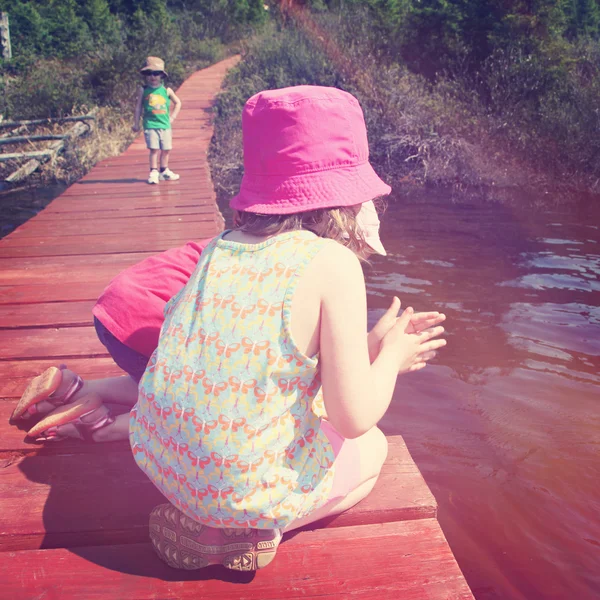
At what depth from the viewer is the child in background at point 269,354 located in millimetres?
1532

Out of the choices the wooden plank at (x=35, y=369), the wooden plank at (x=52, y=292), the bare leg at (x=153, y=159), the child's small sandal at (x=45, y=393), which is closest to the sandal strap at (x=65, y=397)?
the child's small sandal at (x=45, y=393)

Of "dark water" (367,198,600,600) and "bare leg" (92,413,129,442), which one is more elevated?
"bare leg" (92,413,129,442)

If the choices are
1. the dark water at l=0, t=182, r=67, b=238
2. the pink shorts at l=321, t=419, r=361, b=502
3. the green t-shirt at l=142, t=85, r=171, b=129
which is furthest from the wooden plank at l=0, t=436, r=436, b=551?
the dark water at l=0, t=182, r=67, b=238

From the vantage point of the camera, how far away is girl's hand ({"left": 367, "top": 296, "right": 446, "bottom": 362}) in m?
1.88

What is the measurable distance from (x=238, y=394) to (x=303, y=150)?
0.59m

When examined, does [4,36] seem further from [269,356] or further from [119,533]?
[269,356]

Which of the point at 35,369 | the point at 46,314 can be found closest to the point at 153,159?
the point at 46,314

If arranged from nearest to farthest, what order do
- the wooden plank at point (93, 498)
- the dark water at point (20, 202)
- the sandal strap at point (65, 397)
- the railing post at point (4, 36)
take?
the wooden plank at point (93, 498)
the sandal strap at point (65, 397)
the dark water at point (20, 202)
the railing post at point (4, 36)

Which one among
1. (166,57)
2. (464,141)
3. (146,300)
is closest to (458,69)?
(464,141)

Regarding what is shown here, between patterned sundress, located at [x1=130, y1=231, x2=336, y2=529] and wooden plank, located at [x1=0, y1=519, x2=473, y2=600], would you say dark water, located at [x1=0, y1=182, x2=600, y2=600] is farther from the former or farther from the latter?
patterned sundress, located at [x1=130, y1=231, x2=336, y2=529]

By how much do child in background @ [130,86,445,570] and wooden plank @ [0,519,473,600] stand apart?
2.4 inches

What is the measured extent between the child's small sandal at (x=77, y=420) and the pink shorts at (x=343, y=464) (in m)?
0.86

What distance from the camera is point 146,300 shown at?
91.6 inches

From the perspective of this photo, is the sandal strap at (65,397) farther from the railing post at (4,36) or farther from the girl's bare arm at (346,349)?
the railing post at (4,36)
